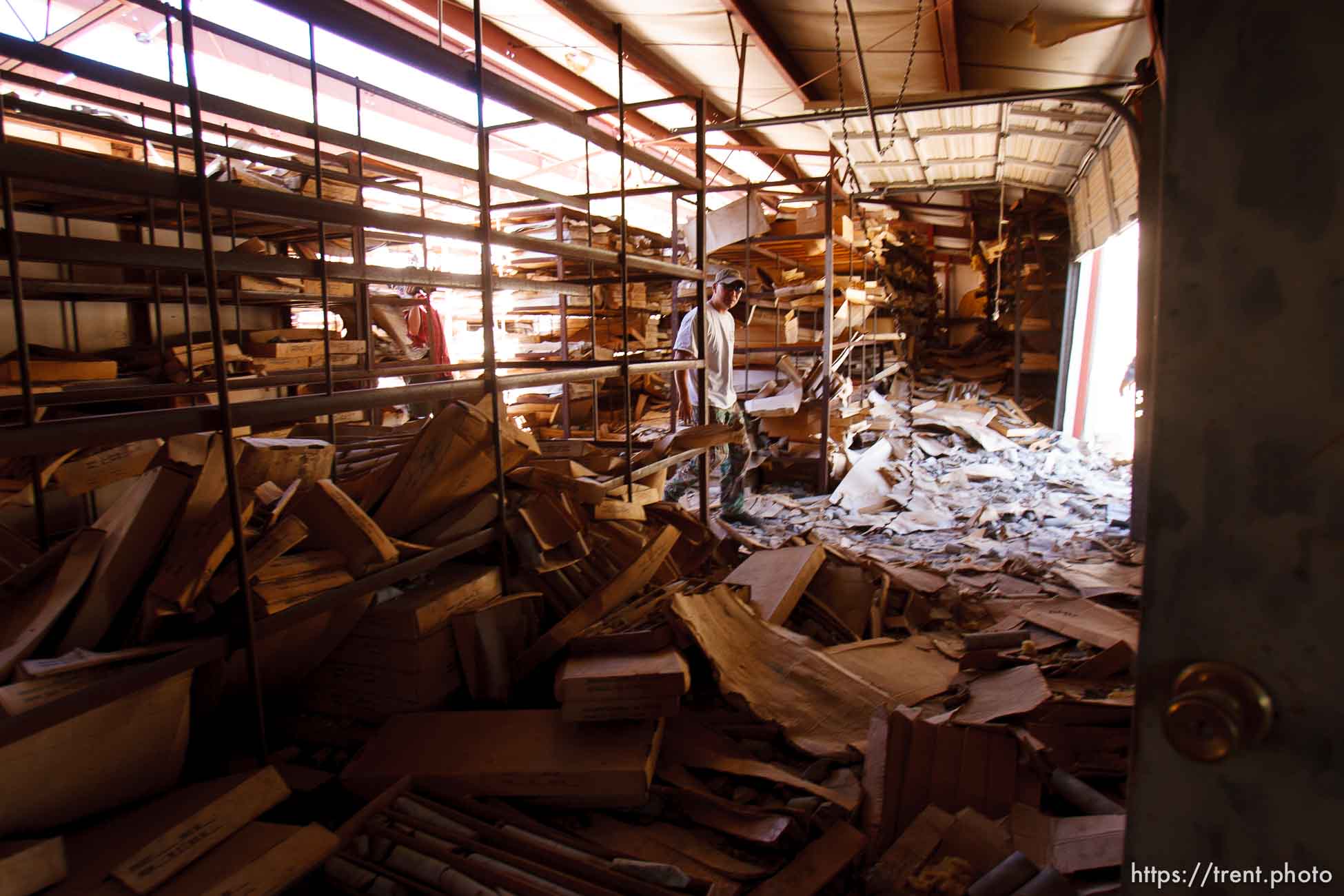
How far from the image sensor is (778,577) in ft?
14.6

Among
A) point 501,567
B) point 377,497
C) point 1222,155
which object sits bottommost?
point 501,567

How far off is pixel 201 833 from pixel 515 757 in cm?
92

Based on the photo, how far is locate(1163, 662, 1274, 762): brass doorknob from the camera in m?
0.66

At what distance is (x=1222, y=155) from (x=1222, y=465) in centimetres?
27

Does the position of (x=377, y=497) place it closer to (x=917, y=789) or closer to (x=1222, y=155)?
(x=917, y=789)

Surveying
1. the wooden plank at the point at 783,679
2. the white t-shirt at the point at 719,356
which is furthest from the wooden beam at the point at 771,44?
the wooden plank at the point at 783,679

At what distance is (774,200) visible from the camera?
10.6 metres

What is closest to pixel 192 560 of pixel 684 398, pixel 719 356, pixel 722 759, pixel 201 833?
pixel 201 833

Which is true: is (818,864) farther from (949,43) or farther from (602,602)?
(949,43)

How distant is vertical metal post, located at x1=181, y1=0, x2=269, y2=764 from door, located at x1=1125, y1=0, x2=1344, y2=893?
195cm

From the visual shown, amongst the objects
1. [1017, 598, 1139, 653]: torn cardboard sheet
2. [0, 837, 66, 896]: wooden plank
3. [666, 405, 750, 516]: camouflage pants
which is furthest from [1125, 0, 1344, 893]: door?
[666, 405, 750, 516]: camouflage pants

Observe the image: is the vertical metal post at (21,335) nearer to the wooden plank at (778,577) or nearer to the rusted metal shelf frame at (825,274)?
the wooden plank at (778,577)

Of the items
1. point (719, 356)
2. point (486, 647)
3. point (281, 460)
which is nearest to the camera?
point (281, 460)

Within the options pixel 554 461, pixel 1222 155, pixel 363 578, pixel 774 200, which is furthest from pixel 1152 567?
pixel 774 200
